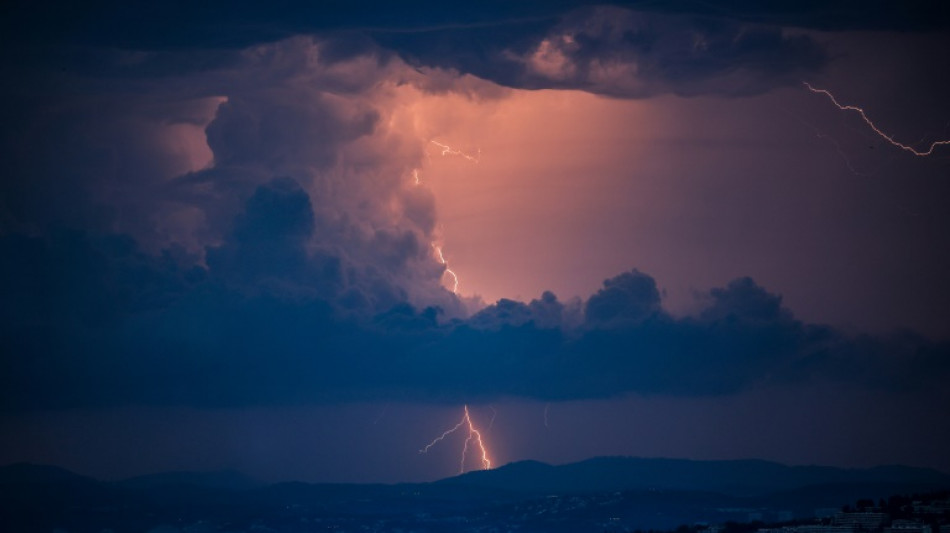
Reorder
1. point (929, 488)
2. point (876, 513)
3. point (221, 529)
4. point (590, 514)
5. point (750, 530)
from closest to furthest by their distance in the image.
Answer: point (876, 513) < point (750, 530) < point (929, 488) < point (590, 514) < point (221, 529)

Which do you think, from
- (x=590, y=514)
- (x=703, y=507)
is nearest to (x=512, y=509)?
(x=590, y=514)

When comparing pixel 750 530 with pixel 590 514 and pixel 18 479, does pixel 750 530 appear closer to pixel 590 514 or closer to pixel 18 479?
pixel 590 514

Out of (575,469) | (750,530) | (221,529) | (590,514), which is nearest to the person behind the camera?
(750,530)

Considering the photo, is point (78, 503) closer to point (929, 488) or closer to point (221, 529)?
point (221, 529)

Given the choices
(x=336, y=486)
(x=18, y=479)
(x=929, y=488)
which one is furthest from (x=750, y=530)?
(x=18, y=479)

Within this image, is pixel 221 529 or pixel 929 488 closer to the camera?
pixel 929 488

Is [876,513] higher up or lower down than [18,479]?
lower down

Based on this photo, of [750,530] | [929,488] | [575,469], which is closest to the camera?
[750,530]
